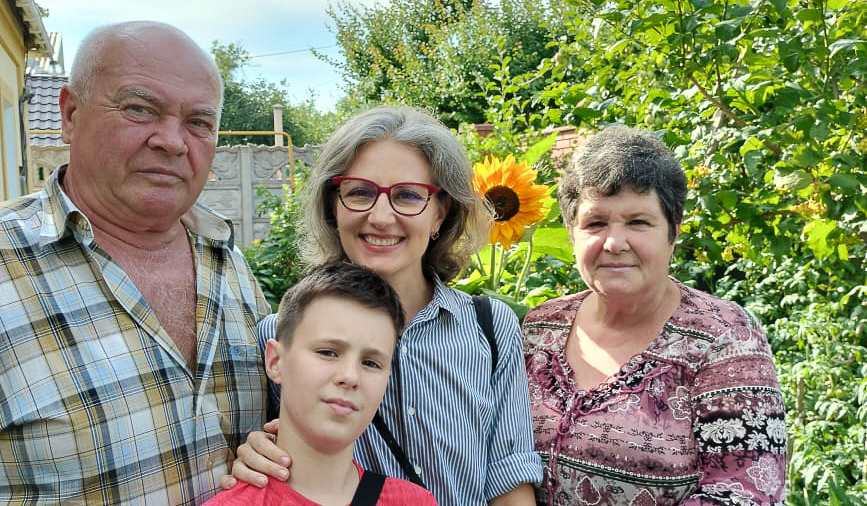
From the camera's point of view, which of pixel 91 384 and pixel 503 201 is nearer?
pixel 91 384

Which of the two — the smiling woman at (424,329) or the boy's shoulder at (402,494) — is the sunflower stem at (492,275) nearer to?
the smiling woman at (424,329)

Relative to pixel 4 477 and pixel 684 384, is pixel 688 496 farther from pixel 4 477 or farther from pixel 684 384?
pixel 4 477

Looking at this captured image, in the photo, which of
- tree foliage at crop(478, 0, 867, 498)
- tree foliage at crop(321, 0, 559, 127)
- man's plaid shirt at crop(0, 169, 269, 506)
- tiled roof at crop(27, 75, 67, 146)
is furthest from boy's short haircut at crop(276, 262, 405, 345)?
A: tiled roof at crop(27, 75, 67, 146)

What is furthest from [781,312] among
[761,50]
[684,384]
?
[684,384]

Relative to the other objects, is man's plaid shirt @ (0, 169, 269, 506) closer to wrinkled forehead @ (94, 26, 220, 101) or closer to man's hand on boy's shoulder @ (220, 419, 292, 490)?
man's hand on boy's shoulder @ (220, 419, 292, 490)

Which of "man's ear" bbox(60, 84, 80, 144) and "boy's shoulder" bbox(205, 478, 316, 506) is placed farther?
"man's ear" bbox(60, 84, 80, 144)

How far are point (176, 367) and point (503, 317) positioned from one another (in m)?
0.84

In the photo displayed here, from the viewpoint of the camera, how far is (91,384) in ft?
5.40

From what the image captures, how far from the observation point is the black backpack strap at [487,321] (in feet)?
6.68

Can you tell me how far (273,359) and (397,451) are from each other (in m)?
0.37

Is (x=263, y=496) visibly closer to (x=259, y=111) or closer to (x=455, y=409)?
(x=455, y=409)

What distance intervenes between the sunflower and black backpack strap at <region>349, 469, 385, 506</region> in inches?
45.3

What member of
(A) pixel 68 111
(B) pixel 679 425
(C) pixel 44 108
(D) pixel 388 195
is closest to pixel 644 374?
(B) pixel 679 425

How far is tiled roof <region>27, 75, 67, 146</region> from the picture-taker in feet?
43.8
